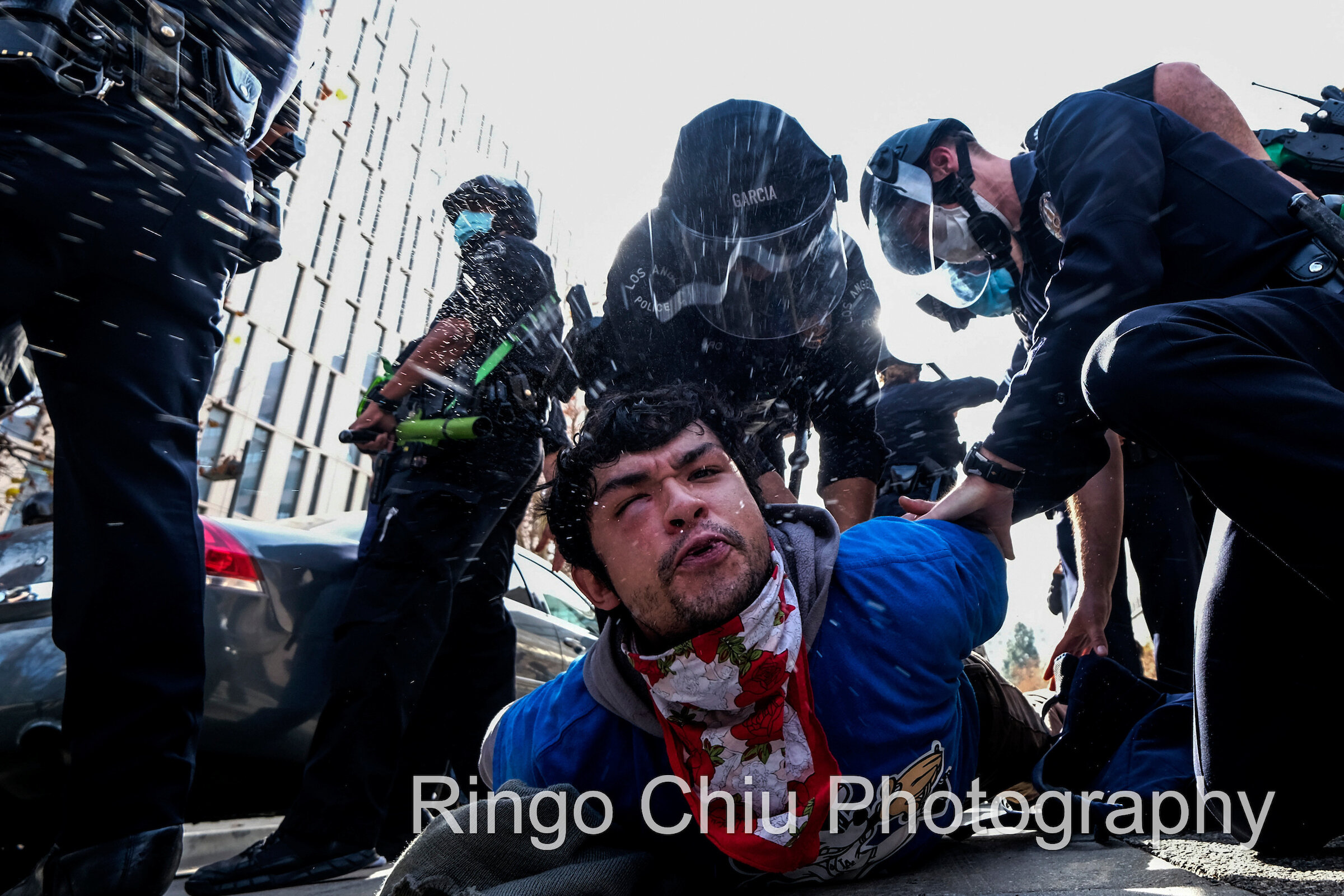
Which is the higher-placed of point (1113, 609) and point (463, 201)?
point (463, 201)

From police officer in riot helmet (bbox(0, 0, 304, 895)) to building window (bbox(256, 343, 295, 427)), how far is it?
2084 cm

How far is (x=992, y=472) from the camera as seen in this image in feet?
5.85

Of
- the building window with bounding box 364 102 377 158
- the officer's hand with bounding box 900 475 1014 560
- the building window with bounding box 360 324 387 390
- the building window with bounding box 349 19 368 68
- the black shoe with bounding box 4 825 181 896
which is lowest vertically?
the black shoe with bounding box 4 825 181 896

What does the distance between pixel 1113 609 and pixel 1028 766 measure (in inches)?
66.5

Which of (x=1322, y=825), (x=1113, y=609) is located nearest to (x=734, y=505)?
(x=1322, y=825)

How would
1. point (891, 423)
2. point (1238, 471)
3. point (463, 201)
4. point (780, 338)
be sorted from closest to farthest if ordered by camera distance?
point (1238, 471) < point (780, 338) < point (463, 201) < point (891, 423)

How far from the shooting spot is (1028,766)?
81.4 inches

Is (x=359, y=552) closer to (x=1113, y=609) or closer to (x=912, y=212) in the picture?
(x=912, y=212)

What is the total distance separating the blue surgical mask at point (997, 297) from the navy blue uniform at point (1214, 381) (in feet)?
2.40

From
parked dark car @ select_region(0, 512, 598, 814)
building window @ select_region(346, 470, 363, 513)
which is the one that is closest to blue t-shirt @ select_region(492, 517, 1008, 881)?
parked dark car @ select_region(0, 512, 598, 814)

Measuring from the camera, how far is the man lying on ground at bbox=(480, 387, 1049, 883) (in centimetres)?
154

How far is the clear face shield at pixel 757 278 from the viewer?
2811 millimetres

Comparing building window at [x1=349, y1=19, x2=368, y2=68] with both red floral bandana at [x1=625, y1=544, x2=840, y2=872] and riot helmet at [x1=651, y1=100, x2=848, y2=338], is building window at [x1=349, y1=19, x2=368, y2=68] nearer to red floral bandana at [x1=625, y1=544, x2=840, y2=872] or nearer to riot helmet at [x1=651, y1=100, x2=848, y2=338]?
riot helmet at [x1=651, y1=100, x2=848, y2=338]

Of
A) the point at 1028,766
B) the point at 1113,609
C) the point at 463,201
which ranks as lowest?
the point at 1028,766
